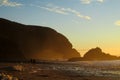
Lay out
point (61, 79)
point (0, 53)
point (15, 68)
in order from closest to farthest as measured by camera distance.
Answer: point (61, 79) → point (15, 68) → point (0, 53)

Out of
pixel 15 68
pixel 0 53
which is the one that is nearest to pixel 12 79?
pixel 15 68

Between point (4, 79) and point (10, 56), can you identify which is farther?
point (10, 56)

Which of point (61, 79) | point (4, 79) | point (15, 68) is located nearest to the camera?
point (4, 79)

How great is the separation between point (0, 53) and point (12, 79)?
14791cm

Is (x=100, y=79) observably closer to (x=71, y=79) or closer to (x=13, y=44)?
(x=71, y=79)

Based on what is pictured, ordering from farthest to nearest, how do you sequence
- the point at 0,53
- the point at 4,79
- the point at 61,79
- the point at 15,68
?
the point at 0,53
the point at 15,68
the point at 61,79
the point at 4,79

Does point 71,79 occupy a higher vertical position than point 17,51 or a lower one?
lower

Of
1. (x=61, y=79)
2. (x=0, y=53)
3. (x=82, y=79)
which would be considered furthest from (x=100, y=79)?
(x=0, y=53)

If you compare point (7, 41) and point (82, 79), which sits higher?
point (7, 41)

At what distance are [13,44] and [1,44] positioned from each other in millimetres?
7740

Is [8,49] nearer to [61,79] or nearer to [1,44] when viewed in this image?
[1,44]

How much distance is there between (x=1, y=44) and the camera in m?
178

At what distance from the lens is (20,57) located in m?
181

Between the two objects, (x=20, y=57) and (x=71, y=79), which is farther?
(x=20, y=57)
